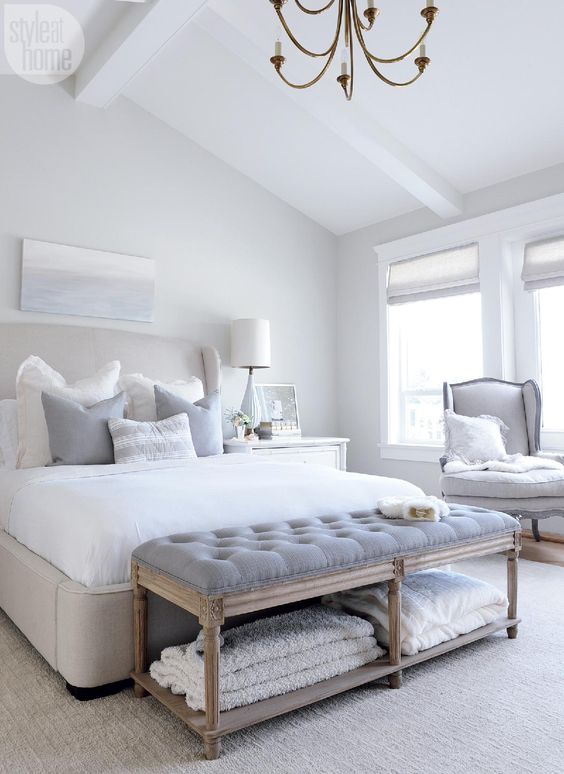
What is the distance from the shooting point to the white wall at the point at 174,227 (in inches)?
160

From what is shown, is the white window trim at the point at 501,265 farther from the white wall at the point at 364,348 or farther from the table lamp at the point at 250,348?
the table lamp at the point at 250,348

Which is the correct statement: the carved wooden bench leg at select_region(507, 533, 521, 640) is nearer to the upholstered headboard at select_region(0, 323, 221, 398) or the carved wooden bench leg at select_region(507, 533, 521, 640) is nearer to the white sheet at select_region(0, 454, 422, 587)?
the white sheet at select_region(0, 454, 422, 587)

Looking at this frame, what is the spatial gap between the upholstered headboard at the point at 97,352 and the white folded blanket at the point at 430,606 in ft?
7.94

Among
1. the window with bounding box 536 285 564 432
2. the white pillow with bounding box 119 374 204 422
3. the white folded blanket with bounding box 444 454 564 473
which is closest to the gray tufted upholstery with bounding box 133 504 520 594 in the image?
the white folded blanket with bounding box 444 454 564 473

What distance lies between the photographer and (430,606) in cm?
218

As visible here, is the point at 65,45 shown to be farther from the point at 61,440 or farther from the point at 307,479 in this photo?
the point at 307,479

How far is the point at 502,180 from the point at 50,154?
10.4 feet

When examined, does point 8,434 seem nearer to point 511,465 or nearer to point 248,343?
point 248,343

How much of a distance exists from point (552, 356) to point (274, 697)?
11.4 feet

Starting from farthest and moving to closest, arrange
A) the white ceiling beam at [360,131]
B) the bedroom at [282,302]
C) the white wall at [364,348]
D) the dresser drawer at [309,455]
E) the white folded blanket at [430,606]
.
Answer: the white wall at [364,348] < the dresser drawer at [309,455] < the white ceiling beam at [360,131] < the white folded blanket at [430,606] < the bedroom at [282,302]

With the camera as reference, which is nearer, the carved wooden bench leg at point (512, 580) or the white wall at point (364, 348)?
the carved wooden bench leg at point (512, 580)

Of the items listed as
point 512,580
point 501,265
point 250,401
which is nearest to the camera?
point 512,580

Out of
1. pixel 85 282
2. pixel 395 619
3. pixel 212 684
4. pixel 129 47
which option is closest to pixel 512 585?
pixel 395 619

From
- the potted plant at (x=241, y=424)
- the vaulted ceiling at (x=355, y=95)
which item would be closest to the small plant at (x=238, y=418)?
the potted plant at (x=241, y=424)
